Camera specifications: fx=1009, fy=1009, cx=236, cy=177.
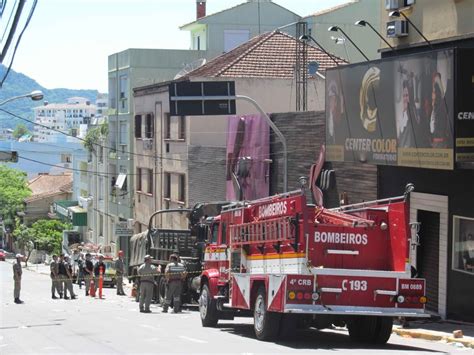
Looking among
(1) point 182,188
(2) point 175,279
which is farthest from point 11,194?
(2) point 175,279

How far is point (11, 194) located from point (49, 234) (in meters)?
16.5

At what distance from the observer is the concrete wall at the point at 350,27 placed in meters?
53.9

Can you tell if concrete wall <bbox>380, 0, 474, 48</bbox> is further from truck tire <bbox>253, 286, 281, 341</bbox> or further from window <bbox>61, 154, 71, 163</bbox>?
window <bbox>61, 154, 71, 163</bbox>

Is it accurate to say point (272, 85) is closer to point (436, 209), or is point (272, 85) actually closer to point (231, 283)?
point (436, 209)

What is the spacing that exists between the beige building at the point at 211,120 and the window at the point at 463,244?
62.2ft

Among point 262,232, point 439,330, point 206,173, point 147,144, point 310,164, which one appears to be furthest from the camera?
point 147,144

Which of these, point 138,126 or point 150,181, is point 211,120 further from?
point 138,126

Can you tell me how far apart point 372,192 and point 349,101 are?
262 centimetres

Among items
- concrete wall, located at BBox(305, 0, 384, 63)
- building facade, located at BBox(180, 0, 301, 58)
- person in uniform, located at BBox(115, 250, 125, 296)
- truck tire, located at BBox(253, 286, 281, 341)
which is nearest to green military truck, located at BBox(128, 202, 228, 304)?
person in uniform, located at BBox(115, 250, 125, 296)

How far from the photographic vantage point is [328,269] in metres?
17.0

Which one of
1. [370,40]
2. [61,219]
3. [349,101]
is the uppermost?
[370,40]

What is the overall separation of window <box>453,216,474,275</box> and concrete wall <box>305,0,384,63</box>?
1219 inches

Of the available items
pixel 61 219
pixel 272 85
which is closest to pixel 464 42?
pixel 272 85

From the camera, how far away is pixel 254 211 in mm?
19766
